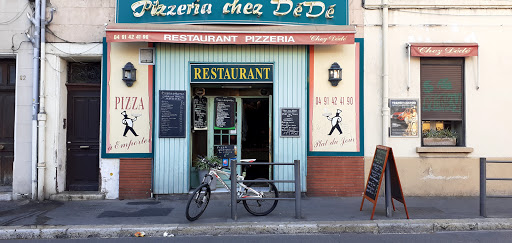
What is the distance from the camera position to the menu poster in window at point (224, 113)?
8.48 meters

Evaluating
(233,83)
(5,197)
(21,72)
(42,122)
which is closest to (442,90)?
(233,83)

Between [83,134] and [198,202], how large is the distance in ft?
13.0

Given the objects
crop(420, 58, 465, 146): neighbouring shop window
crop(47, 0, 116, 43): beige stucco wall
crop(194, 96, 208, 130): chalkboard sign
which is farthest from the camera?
crop(194, 96, 208, 130): chalkboard sign

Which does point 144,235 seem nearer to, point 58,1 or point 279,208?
point 279,208

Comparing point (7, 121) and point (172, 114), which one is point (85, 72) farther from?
point (172, 114)

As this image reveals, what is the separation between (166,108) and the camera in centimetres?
779

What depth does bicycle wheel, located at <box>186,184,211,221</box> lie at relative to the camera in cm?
592

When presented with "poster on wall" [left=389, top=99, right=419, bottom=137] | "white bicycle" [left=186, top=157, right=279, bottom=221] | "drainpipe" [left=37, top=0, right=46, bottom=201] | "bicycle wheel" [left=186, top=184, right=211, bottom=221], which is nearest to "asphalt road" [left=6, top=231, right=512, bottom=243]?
"bicycle wheel" [left=186, top=184, right=211, bottom=221]

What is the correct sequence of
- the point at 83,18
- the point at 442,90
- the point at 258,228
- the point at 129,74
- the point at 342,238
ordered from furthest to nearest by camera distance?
the point at 442,90 → the point at 83,18 → the point at 129,74 → the point at 258,228 → the point at 342,238

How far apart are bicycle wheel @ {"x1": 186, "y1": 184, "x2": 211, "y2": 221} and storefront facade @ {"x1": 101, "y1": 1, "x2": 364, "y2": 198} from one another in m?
1.73

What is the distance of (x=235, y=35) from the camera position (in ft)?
25.1

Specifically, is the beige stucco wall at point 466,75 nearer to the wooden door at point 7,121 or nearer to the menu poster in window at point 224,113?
the menu poster in window at point 224,113

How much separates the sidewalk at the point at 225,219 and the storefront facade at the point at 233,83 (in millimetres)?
891

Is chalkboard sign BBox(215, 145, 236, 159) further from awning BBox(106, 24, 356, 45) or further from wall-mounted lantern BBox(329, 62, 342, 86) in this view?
wall-mounted lantern BBox(329, 62, 342, 86)
